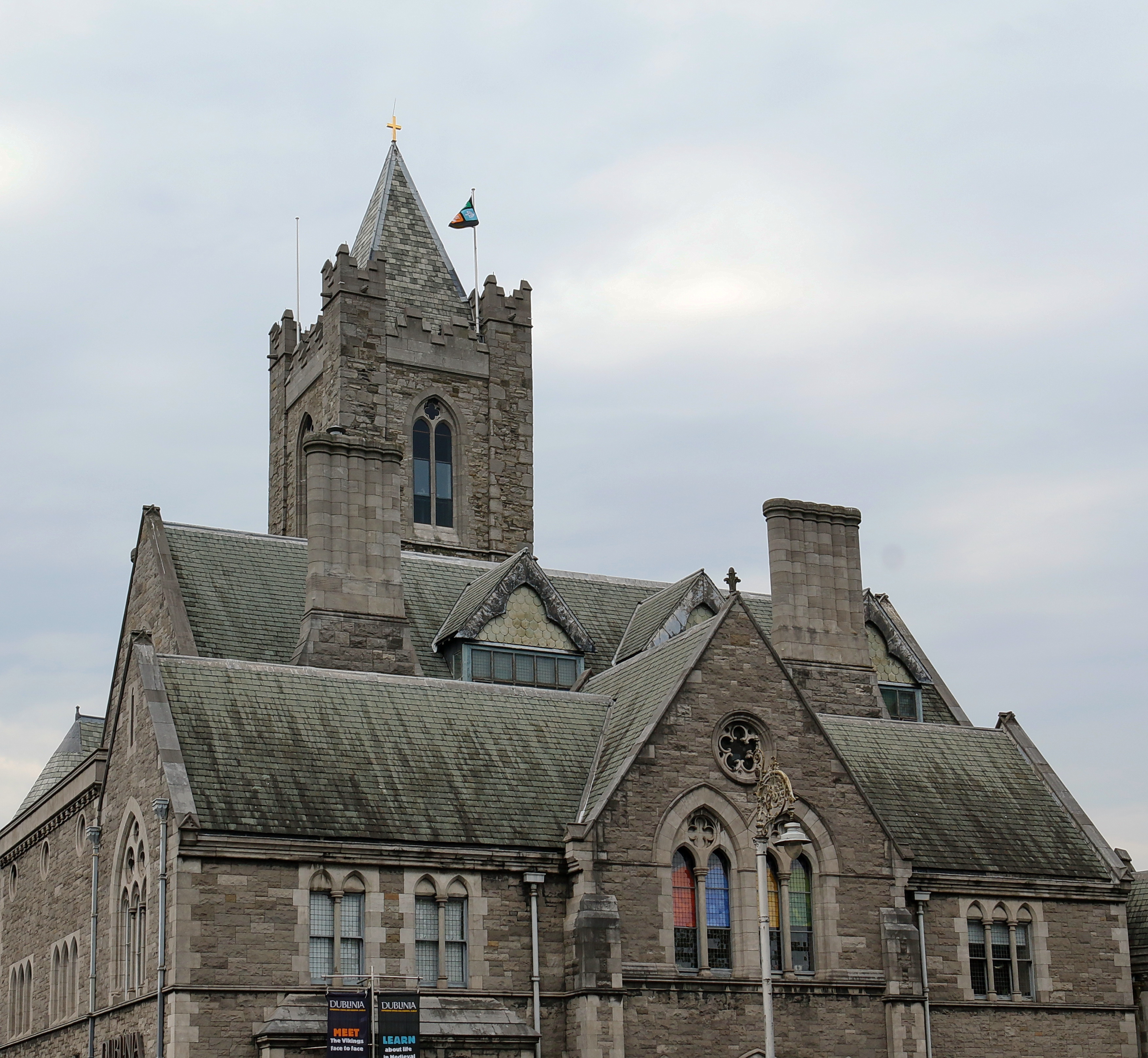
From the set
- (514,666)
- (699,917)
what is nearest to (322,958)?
(699,917)

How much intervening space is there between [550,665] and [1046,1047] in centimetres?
1296

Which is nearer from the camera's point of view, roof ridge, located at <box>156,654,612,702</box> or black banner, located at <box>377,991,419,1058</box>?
black banner, located at <box>377,991,419,1058</box>

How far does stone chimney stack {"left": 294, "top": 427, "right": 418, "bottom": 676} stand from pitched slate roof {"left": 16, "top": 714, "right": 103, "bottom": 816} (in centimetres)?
853

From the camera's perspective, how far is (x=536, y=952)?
104 feet

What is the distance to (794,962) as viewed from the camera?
33469 mm

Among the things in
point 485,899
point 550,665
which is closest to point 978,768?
point 550,665

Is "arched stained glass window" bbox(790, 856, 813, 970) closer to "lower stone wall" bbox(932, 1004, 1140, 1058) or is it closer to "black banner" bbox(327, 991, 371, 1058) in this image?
"lower stone wall" bbox(932, 1004, 1140, 1058)

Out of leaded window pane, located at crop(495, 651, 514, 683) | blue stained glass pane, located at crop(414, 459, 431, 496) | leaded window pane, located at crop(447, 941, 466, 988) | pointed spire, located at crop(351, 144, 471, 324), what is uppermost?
pointed spire, located at crop(351, 144, 471, 324)

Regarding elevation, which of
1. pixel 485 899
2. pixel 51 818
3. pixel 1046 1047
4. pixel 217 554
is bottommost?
pixel 1046 1047

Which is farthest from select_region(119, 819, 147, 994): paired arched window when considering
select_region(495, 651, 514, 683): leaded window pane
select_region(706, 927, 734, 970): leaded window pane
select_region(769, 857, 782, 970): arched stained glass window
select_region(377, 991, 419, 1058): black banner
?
select_region(769, 857, 782, 970): arched stained glass window

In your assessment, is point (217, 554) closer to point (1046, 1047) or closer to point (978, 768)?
point (978, 768)

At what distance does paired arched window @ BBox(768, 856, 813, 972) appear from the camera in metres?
33.4

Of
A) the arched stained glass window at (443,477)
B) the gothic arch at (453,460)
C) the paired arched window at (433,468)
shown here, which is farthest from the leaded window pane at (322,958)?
the arched stained glass window at (443,477)

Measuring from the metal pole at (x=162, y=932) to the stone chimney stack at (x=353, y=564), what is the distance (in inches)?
284
